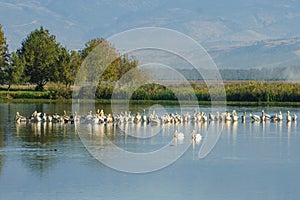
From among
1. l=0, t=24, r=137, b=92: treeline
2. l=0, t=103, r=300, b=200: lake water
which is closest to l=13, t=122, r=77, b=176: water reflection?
l=0, t=103, r=300, b=200: lake water

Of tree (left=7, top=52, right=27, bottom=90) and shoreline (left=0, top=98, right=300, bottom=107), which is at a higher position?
tree (left=7, top=52, right=27, bottom=90)

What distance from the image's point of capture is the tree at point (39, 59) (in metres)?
68.5

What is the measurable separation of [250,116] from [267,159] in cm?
1572

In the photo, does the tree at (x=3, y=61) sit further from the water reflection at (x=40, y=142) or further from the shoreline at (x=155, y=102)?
the water reflection at (x=40, y=142)

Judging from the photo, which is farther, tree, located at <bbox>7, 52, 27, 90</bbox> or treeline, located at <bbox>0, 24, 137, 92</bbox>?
treeline, located at <bbox>0, 24, 137, 92</bbox>

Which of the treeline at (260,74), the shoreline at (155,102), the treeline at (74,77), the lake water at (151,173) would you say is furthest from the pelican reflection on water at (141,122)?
the treeline at (260,74)

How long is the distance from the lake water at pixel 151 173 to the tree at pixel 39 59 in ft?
125

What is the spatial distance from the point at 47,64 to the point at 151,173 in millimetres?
48905

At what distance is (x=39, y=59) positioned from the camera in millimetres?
69812

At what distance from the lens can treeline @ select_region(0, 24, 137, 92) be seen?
213 ft

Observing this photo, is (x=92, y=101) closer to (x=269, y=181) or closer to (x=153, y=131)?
(x=153, y=131)

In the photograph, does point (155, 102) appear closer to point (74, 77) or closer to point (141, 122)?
point (74, 77)

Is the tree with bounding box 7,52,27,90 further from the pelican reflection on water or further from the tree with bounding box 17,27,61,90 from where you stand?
the pelican reflection on water

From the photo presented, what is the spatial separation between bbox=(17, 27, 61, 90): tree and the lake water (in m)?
38.2
